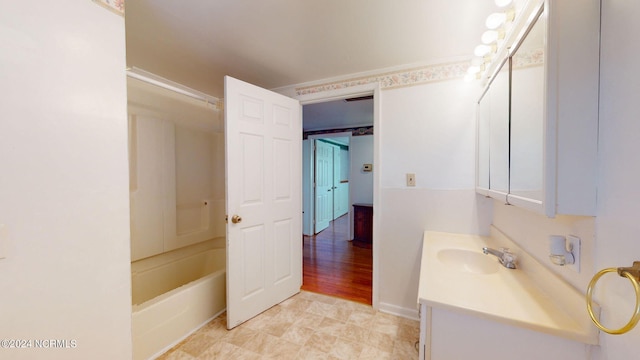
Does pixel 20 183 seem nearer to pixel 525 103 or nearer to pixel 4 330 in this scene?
pixel 4 330

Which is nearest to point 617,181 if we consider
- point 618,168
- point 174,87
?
point 618,168

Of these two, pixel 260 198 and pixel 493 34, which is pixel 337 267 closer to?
pixel 260 198

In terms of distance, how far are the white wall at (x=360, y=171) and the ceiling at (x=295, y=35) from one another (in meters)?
2.30

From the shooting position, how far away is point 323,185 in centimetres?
506

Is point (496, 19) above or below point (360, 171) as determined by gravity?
above

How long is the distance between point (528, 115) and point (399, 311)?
179cm

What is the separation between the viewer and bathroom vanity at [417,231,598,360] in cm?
73

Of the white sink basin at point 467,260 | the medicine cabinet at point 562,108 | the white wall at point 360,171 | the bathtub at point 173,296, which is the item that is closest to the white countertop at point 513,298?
the white sink basin at point 467,260

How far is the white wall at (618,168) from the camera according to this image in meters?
0.55

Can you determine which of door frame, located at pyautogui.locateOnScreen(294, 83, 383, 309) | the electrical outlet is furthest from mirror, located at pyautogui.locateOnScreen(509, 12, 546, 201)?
door frame, located at pyautogui.locateOnScreen(294, 83, 383, 309)

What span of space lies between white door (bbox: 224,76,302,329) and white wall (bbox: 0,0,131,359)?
0.73m

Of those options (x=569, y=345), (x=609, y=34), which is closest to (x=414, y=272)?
(x=569, y=345)

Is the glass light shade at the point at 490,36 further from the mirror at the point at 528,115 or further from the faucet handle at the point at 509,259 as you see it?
the faucet handle at the point at 509,259

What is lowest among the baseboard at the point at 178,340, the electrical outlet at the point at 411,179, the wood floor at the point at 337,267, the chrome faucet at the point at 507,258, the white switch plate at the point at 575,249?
the wood floor at the point at 337,267
